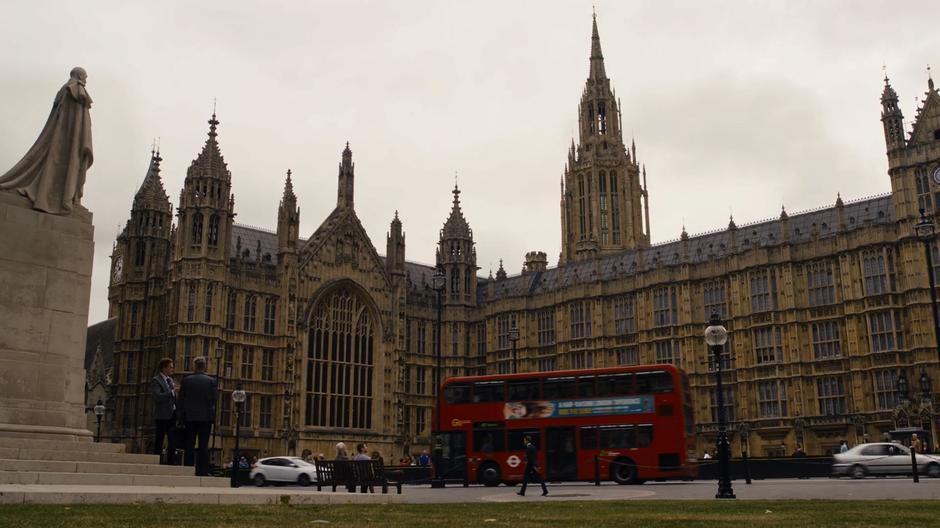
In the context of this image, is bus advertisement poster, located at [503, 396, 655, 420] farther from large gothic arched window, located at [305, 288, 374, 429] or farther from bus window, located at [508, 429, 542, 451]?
large gothic arched window, located at [305, 288, 374, 429]

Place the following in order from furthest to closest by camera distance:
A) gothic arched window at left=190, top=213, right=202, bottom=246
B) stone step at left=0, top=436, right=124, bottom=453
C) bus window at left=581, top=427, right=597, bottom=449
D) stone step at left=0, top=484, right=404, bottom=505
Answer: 1. gothic arched window at left=190, top=213, right=202, bottom=246
2. bus window at left=581, top=427, right=597, bottom=449
3. stone step at left=0, top=436, right=124, bottom=453
4. stone step at left=0, top=484, right=404, bottom=505

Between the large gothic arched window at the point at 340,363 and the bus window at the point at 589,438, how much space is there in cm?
3135

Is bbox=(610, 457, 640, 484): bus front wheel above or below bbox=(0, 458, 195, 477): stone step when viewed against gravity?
below

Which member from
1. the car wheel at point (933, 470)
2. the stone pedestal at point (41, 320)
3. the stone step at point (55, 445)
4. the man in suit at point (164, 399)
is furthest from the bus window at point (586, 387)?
the stone step at point (55, 445)

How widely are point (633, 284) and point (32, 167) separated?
50955 mm

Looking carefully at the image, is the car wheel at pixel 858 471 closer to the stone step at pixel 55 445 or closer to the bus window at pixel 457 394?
the bus window at pixel 457 394

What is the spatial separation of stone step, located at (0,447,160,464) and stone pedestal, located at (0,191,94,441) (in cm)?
106

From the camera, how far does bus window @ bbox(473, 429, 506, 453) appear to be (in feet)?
122

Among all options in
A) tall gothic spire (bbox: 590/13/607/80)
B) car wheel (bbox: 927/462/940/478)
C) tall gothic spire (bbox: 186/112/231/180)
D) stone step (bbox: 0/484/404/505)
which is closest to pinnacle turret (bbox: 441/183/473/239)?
tall gothic spire (bbox: 186/112/231/180)

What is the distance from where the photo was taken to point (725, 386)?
59.7 metres

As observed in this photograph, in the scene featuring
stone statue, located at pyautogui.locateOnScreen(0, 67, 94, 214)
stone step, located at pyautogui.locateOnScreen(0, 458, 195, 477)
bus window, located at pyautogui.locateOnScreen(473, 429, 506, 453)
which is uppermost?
stone statue, located at pyautogui.locateOnScreen(0, 67, 94, 214)

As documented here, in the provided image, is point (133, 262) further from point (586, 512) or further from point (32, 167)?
point (586, 512)

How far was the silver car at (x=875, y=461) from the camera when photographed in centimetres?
→ 3419

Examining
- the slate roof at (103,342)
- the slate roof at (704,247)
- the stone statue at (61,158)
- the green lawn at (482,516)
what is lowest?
the green lawn at (482,516)
